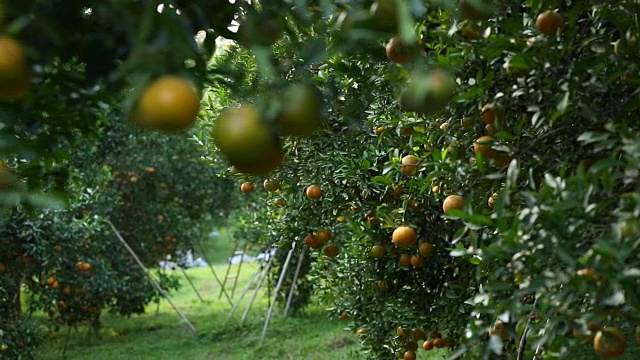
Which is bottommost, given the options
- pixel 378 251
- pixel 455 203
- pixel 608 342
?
pixel 608 342

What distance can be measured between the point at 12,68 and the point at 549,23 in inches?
37.4

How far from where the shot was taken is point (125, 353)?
7562 mm

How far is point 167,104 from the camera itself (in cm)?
79

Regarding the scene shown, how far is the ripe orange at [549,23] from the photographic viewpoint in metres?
1.39

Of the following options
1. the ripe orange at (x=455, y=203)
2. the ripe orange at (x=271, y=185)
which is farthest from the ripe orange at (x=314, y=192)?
the ripe orange at (x=455, y=203)

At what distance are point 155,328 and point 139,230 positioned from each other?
131cm

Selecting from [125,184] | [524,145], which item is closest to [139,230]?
[125,184]

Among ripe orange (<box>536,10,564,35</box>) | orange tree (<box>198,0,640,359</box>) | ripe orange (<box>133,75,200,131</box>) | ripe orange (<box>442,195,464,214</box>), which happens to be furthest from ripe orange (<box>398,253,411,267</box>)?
ripe orange (<box>133,75,200,131</box>)

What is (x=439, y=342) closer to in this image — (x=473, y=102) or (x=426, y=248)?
(x=426, y=248)

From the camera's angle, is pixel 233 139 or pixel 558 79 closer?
pixel 233 139

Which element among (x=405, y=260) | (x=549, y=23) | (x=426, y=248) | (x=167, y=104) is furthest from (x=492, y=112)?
(x=405, y=260)

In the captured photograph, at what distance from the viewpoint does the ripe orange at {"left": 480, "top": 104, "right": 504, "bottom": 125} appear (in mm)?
1516

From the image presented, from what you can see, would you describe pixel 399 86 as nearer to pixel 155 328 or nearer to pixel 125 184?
pixel 125 184

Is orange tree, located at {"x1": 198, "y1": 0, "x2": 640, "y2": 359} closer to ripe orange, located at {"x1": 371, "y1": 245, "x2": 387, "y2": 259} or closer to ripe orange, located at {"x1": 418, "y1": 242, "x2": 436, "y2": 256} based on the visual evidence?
ripe orange, located at {"x1": 418, "y1": 242, "x2": 436, "y2": 256}
